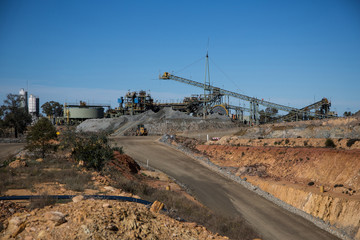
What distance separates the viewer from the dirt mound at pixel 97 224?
28.7 ft

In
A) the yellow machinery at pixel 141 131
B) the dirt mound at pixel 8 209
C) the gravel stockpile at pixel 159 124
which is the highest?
the gravel stockpile at pixel 159 124

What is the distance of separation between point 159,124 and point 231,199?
42.5 metres

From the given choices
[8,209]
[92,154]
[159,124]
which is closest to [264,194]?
[92,154]

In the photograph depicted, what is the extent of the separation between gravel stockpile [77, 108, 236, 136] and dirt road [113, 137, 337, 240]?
25.1m

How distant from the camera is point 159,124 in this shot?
214 feet

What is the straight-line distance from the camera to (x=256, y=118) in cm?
6531

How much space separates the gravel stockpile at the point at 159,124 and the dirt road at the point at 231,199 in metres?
25.1

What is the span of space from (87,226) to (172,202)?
7528 mm

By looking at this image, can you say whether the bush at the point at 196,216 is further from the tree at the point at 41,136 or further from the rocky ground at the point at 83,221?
the tree at the point at 41,136

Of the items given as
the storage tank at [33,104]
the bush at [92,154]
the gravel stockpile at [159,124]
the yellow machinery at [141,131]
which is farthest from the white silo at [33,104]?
the bush at [92,154]

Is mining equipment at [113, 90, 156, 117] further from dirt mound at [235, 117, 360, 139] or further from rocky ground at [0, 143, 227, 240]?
rocky ground at [0, 143, 227, 240]

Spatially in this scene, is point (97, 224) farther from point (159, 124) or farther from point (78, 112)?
point (78, 112)

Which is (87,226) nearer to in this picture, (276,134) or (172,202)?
(172,202)

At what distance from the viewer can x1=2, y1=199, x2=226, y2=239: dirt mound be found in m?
8.74
